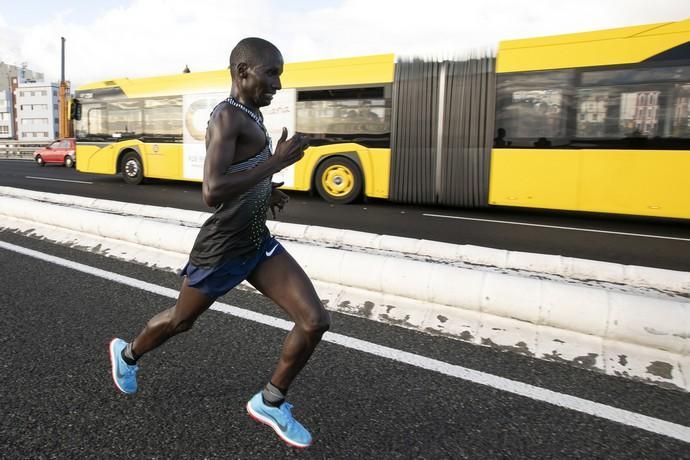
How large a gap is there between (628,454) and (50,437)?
2.58 metres

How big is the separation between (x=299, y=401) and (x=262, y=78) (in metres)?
1.65

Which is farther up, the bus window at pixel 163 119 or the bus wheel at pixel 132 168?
the bus window at pixel 163 119

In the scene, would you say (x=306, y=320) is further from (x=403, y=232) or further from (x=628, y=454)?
(x=403, y=232)

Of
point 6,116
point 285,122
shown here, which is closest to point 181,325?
point 285,122

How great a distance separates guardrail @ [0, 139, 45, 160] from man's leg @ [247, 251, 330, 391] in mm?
40230

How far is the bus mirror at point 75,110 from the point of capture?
617 inches

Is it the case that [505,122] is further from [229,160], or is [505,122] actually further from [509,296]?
[229,160]

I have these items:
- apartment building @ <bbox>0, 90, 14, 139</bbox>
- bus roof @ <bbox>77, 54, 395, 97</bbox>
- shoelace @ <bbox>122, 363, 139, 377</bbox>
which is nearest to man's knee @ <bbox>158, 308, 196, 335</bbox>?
shoelace @ <bbox>122, 363, 139, 377</bbox>

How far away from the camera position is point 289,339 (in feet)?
7.89

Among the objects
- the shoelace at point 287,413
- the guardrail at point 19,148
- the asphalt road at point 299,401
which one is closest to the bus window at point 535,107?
the asphalt road at point 299,401

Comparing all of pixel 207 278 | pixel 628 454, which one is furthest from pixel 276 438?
pixel 628 454

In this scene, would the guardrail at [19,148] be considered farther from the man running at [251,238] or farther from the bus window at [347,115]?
the man running at [251,238]

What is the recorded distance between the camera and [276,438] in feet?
7.80

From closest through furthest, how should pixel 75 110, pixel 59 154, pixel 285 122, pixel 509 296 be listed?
1. pixel 509 296
2. pixel 285 122
3. pixel 75 110
4. pixel 59 154
